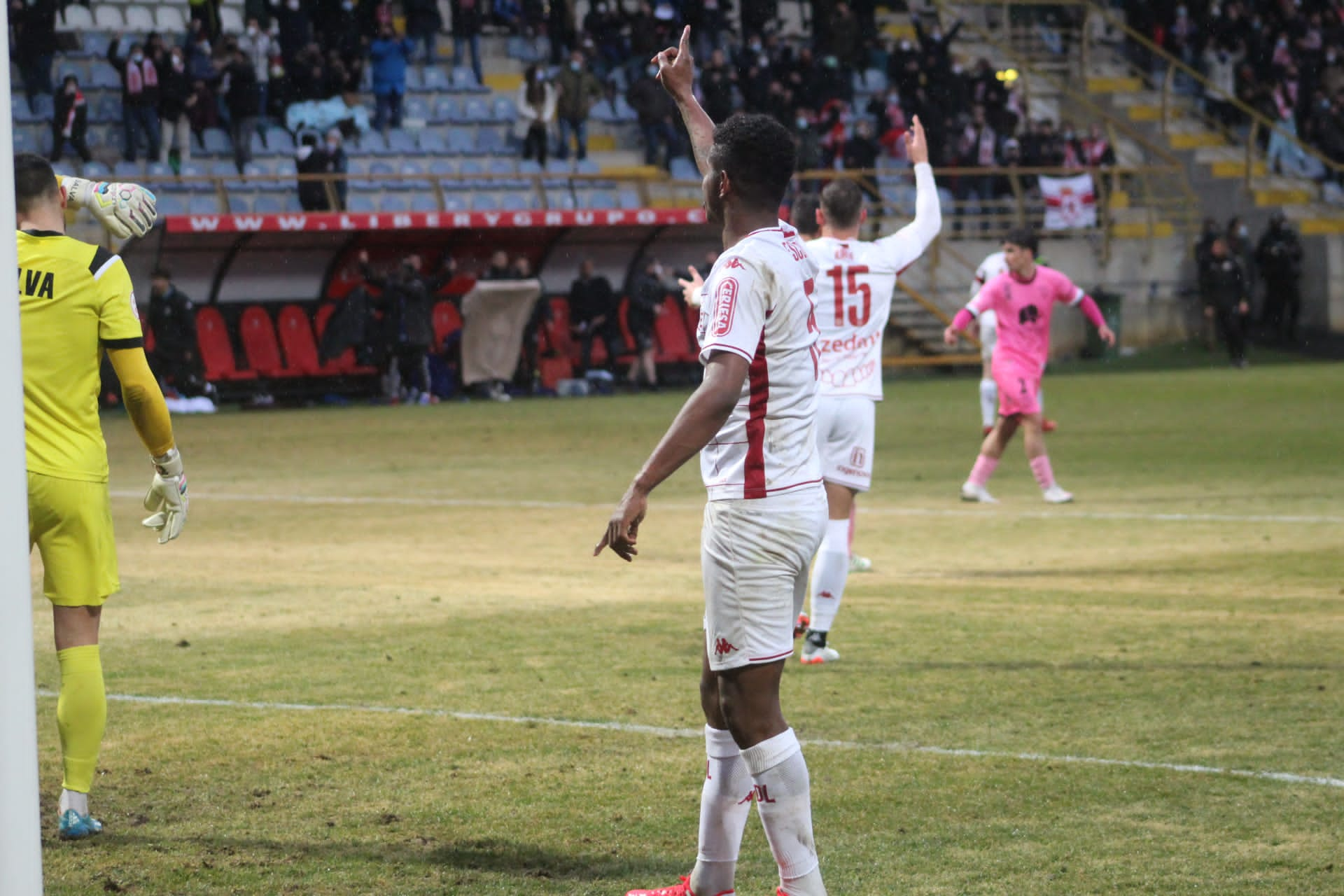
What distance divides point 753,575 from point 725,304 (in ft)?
2.22

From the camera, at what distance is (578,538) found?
13.3 meters

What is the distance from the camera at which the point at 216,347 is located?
27703 millimetres

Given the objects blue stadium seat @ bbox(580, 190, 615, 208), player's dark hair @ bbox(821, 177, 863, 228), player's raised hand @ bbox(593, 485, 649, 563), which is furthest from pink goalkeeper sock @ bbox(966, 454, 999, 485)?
blue stadium seat @ bbox(580, 190, 615, 208)

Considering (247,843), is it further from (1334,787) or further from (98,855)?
(1334,787)

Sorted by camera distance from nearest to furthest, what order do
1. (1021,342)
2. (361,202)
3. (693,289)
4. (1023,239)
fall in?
(693,289)
(1023,239)
(1021,342)
(361,202)

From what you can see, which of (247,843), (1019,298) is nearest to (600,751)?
(247,843)

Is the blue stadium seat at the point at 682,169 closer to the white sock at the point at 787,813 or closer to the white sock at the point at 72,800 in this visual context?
the white sock at the point at 72,800

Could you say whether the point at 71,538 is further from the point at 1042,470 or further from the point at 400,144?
the point at 400,144

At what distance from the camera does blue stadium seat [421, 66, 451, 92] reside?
33.3 m

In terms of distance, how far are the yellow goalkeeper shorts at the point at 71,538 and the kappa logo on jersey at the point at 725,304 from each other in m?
2.15

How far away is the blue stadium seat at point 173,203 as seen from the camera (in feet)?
90.9

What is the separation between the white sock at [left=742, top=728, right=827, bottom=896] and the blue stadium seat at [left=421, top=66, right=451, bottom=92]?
29.9 meters

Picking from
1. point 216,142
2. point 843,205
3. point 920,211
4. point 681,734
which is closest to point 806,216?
point 843,205

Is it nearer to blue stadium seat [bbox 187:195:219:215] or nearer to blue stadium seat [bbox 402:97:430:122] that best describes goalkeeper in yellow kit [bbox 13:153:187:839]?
blue stadium seat [bbox 187:195:219:215]
